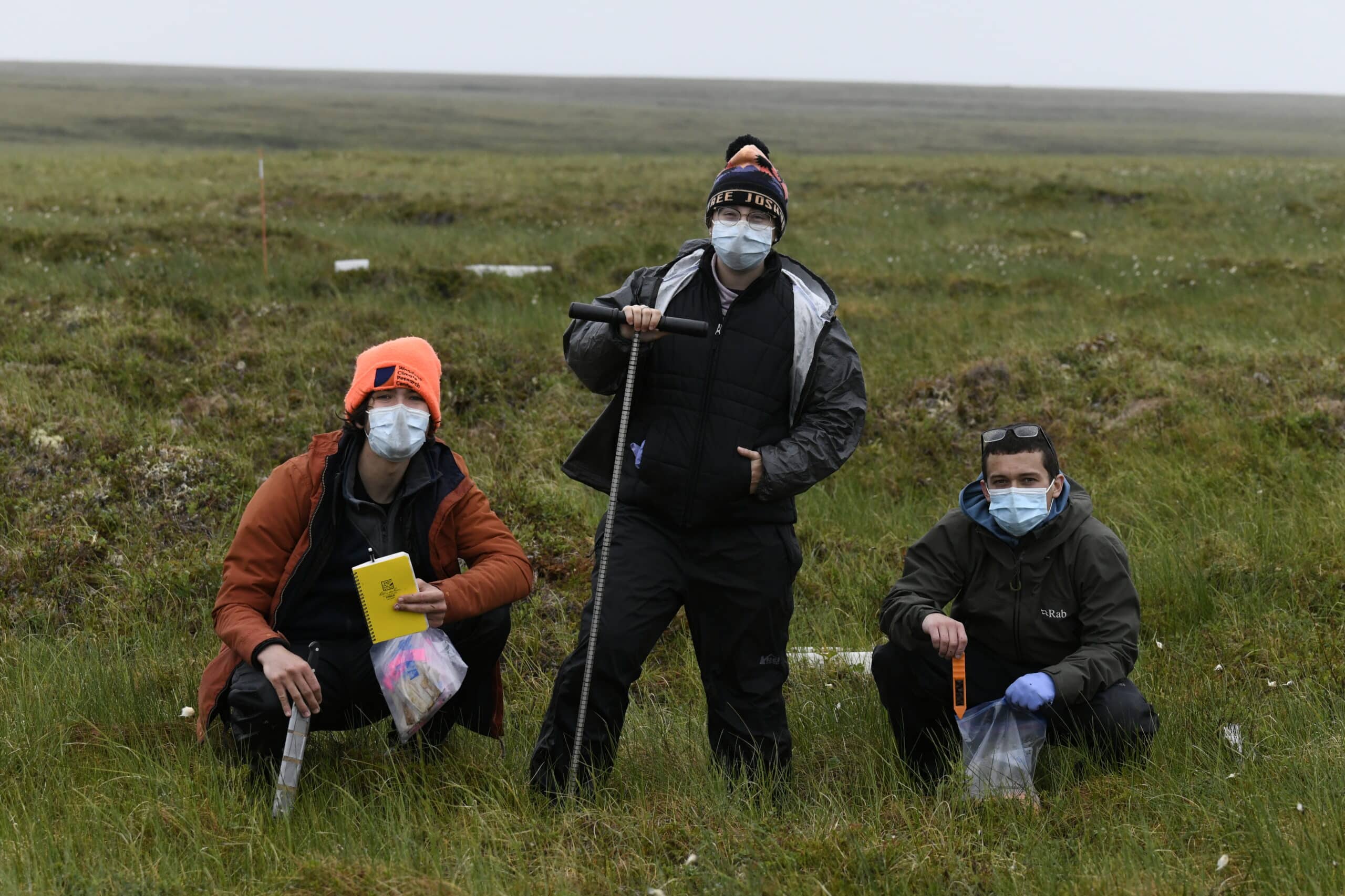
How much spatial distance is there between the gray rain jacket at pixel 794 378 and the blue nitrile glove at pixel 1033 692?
0.91 meters

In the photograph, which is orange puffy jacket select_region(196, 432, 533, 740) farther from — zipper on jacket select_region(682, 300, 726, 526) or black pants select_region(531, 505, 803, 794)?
zipper on jacket select_region(682, 300, 726, 526)

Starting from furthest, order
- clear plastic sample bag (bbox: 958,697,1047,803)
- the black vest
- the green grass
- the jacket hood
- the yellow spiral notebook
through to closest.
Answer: the jacket hood → the black vest → clear plastic sample bag (bbox: 958,697,1047,803) → the yellow spiral notebook → the green grass

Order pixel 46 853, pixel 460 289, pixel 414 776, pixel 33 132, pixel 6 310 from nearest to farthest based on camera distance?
pixel 46 853, pixel 414 776, pixel 6 310, pixel 460 289, pixel 33 132

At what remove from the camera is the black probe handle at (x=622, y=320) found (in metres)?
3.93

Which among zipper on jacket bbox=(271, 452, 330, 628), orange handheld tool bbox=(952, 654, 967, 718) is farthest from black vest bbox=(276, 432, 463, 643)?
orange handheld tool bbox=(952, 654, 967, 718)

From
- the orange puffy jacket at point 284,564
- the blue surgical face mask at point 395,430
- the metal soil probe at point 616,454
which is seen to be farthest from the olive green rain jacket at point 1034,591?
the blue surgical face mask at point 395,430

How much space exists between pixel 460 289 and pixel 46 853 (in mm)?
9467

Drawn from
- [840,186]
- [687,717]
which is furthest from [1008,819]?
[840,186]

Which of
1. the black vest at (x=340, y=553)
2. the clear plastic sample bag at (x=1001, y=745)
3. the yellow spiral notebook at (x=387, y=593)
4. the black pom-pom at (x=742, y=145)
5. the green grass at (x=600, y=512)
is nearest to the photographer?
the green grass at (x=600, y=512)

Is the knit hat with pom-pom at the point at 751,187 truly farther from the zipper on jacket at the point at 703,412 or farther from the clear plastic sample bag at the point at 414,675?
the clear plastic sample bag at the point at 414,675

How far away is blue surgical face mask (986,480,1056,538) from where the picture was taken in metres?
4.07

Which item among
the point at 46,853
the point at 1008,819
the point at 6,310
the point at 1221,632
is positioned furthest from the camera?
the point at 6,310

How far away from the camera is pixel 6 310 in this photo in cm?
1030

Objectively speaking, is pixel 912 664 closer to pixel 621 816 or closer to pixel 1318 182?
pixel 621 816
